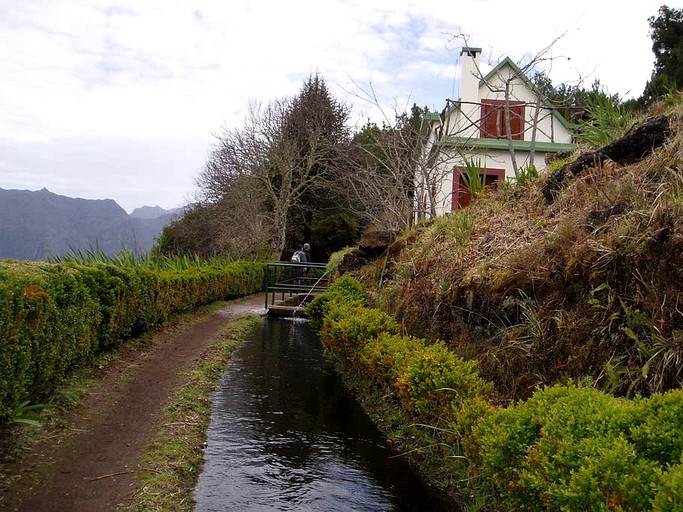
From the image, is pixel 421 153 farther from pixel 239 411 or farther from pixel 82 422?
pixel 82 422

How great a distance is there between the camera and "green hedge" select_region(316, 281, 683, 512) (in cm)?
199

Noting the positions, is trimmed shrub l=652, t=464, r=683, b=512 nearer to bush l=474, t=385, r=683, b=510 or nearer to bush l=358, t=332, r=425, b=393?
bush l=474, t=385, r=683, b=510

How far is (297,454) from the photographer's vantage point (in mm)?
4574

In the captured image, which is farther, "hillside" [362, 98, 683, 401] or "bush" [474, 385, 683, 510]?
"hillside" [362, 98, 683, 401]

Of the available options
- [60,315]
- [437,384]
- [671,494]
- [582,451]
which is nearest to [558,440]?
[582,451]

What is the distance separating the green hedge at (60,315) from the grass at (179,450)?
1.12m

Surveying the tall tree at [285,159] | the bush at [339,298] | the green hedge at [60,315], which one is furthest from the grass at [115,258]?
the tall tree at [285,159]

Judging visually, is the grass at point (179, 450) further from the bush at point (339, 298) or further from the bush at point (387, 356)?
the bush at point (339, 298)

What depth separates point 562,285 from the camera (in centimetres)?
414

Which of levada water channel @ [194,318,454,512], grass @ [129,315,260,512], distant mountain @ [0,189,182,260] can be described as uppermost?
distant mountain @ [0,189,182,260]

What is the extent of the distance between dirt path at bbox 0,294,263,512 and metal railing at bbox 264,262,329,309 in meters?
7.79

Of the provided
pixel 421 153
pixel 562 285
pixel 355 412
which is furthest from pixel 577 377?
pixel 421 153

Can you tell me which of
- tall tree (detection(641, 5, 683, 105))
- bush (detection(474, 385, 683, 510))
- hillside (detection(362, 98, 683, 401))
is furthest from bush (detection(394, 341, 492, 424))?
tall tree (detection(641, 5, 683, 105))

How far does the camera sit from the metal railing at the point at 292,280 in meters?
15.8
